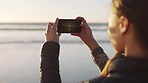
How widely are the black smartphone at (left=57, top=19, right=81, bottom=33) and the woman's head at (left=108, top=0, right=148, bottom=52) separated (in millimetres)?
562

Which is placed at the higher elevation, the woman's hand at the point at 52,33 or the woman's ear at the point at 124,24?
the woman's hand at the point at 52,33

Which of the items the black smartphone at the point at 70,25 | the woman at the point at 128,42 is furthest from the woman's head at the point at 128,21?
the black smartphone at the point at 70,25

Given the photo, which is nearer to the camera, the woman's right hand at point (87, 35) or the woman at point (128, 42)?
the woman at point (128, 42)

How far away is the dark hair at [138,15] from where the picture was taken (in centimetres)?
132

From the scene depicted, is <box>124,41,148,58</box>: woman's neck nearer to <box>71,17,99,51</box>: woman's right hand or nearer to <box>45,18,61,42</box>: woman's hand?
<box>45,18,61,42</box>: woman's hand

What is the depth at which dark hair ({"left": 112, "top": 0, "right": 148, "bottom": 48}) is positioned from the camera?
1.32 m

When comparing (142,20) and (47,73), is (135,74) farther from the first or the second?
(47,73)

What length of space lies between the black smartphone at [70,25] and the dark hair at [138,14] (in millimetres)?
630

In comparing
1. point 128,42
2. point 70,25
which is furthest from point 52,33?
point 128,42

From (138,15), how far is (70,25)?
72 cm

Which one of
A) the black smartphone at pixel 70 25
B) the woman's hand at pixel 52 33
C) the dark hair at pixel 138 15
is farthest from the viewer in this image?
the black smartphone at pixel 70 25

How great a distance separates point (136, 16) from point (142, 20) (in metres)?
0.02

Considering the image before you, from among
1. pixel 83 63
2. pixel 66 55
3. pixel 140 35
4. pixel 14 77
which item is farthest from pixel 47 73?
pixel 66 55

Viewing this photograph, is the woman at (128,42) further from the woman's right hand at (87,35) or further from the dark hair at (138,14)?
the woman's right hand at (87,35)
